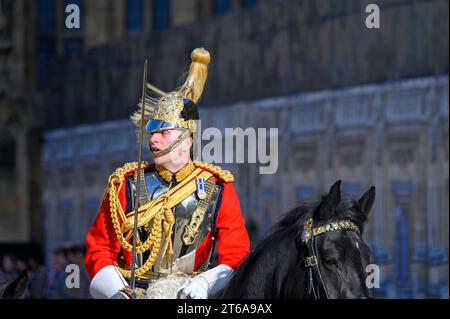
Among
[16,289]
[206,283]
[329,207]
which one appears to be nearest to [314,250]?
[329,207]

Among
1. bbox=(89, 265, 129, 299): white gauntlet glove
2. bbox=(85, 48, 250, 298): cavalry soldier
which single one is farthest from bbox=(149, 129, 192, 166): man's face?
bbox=(89, 265, 129, 299): white gauntlet glove

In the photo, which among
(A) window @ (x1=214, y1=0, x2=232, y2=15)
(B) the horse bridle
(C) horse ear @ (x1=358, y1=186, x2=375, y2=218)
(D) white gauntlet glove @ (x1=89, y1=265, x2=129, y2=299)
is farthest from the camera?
(A) window @ (x1=214, y1=0, x2=232, y2=15)

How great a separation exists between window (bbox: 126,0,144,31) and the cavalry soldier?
1048 inches

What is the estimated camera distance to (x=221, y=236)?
668 centimetres

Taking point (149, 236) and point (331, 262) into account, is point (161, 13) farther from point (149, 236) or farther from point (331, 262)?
point (331, 262)

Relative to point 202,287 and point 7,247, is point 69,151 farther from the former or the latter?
point 202,287

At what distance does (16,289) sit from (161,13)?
25920 mm

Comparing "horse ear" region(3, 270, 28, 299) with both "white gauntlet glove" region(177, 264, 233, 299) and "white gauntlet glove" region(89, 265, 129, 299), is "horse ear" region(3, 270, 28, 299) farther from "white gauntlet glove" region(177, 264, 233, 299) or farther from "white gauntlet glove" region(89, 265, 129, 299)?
"white gauntlet glove" region(177, 264, 233, 299)

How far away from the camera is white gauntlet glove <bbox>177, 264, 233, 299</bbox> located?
630cm

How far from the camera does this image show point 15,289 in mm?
6945

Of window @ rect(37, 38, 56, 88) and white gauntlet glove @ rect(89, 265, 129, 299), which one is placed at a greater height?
window @ rect(37, 38, 56, 88)

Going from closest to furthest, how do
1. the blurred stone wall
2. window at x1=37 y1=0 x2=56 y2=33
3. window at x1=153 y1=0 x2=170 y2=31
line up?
the blurred stone wall < window at x1=153 y1=0 x2=170 y2=31 < window at x1=37 y1=0 x2=56 y2=33

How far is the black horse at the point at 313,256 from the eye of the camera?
5738 millimetres
